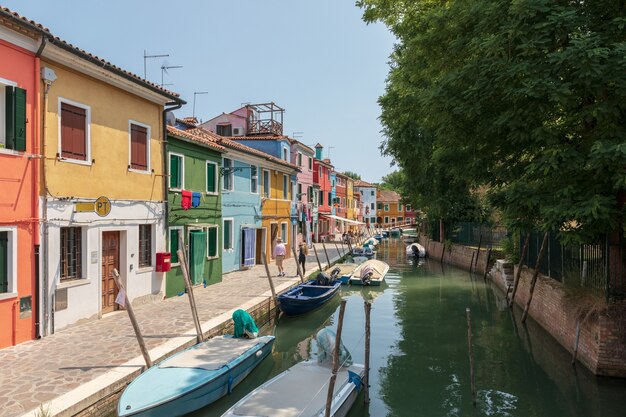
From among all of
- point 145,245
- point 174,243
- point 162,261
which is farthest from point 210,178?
point 162,261

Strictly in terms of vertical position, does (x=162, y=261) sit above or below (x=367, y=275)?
above

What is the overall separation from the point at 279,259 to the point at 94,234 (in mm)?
10709

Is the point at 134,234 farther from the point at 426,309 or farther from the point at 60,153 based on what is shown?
the point at 426,309

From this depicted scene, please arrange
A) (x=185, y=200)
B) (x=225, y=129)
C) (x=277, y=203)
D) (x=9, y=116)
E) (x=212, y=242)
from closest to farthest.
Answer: (x=9, y=116), (x=185, y=200), (x=212, y=242), (x=277, y=203), (x=225, y=129)

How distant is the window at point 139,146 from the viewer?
508 inches

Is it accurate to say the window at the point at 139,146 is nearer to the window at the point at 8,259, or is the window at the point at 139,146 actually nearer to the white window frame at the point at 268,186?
the window at the point at 8,259

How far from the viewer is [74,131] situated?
10781 millimetres

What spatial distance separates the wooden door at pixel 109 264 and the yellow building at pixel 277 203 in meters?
11.7

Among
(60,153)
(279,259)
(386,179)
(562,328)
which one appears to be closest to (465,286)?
(279,259)

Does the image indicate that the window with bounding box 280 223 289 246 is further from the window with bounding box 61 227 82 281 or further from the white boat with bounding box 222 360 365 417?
the white boat with bounding box 222 360 365 417

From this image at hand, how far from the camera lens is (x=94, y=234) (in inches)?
445

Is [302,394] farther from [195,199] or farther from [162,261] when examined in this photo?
[195,199]

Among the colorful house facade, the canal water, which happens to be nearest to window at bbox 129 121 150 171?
the colorful house facade

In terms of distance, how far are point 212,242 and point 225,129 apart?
51.6 ft
